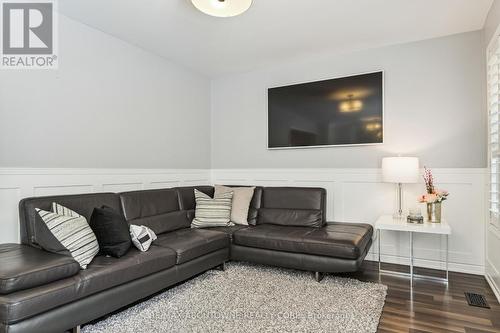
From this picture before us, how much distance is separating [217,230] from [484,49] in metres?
3.37

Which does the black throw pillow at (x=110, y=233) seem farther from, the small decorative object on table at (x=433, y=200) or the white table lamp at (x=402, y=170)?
the small decorative object on table at (x=433, y=200)

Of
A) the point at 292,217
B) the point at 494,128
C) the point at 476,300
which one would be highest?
the point at 494,128

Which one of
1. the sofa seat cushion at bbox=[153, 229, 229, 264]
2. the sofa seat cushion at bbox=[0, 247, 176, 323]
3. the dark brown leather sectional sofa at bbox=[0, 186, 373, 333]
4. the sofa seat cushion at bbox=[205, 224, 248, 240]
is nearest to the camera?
the sofa seat cushion at bbox=[0, 247, 176, 323]

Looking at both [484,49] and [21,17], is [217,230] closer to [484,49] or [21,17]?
[21,17]

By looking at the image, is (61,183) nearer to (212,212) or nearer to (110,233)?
(110,233)

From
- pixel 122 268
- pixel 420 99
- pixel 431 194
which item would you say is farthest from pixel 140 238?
pixel 420 99

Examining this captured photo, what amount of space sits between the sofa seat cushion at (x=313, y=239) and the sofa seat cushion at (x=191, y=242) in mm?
234

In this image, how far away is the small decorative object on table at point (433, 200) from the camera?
3049 millimetres

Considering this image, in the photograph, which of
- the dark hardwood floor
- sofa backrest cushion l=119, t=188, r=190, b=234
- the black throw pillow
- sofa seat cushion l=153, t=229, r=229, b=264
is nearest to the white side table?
the dark hardwood floor

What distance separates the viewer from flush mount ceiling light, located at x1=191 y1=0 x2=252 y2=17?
94.3 inches

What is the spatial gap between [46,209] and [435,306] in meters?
3.16

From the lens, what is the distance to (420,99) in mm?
3453

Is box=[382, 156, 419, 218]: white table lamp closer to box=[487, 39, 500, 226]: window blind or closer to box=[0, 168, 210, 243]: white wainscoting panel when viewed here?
box=[487, 39, 500, 226]: window blind

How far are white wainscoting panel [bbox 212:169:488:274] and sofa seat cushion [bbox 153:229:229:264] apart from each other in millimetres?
1451
